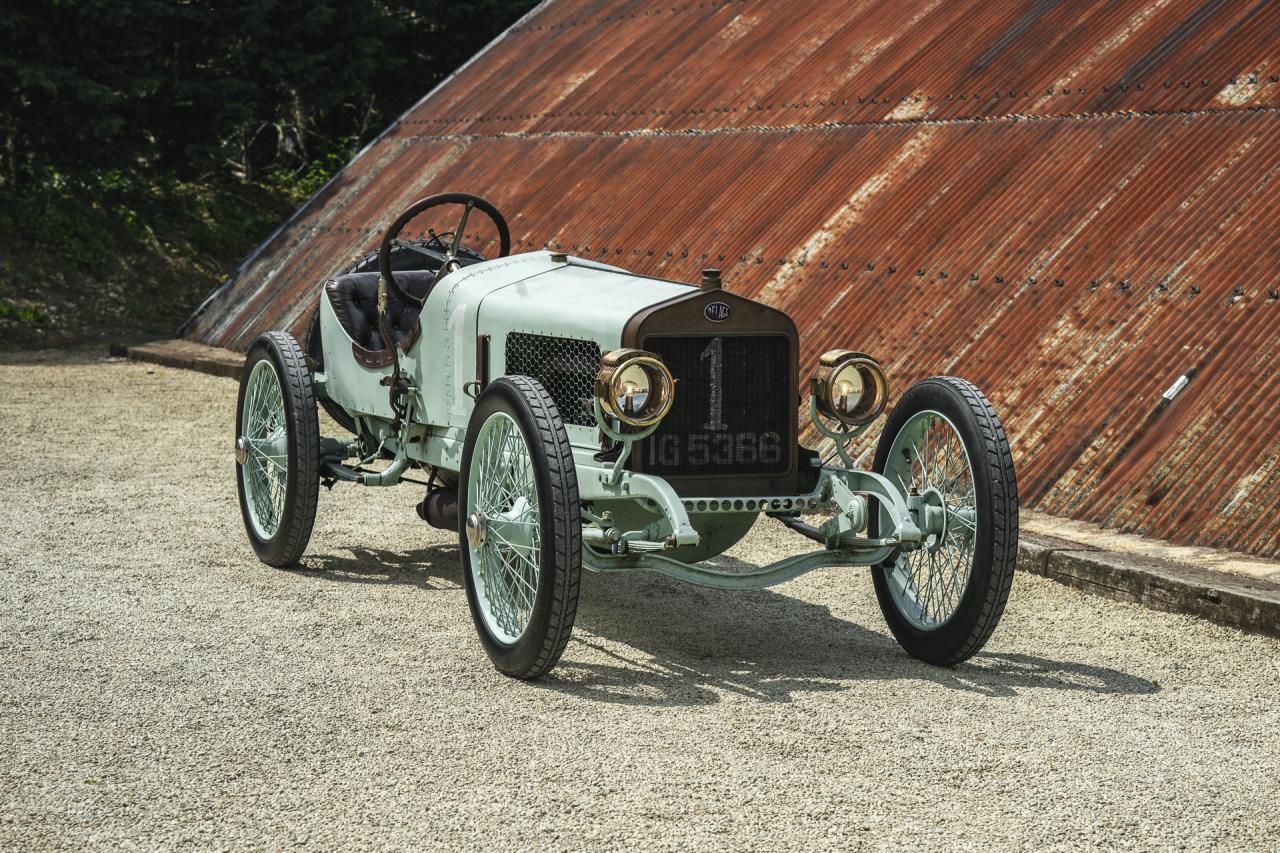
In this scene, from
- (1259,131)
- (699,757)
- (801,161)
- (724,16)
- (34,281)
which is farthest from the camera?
(34,281)

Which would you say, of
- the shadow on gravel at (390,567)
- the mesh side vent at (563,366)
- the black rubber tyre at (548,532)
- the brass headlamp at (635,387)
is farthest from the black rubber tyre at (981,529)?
the shadow on gravel at (390,567)

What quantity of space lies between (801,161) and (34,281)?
1108cm

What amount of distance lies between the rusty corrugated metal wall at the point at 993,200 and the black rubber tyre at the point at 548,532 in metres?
3.25

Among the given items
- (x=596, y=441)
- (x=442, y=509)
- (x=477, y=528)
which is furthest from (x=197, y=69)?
(x=477, y=528)

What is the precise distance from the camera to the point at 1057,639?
6293 millimetres

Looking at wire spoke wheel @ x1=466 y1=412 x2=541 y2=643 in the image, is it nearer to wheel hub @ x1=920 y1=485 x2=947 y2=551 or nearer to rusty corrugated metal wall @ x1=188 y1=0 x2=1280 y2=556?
wheel hub @ x1=920 y1=485 x2=947 y2=551

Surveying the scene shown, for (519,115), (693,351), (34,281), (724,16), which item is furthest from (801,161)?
(34,281)

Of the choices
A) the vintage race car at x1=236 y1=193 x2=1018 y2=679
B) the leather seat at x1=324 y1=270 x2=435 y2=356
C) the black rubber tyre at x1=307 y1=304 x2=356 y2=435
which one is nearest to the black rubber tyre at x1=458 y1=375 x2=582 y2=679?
Result: the vintage race car at x1=236 y1=193 x2=1018 y2=679

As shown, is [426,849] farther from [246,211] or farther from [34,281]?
[246,211]

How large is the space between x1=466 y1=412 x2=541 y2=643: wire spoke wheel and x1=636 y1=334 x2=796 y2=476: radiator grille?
0.51m

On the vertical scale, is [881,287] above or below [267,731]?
above

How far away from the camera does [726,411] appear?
6047 millimetres

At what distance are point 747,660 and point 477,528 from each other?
1.13m

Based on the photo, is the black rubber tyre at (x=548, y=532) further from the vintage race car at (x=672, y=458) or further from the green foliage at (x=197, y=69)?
the green foliage at (x=197, y=69)
